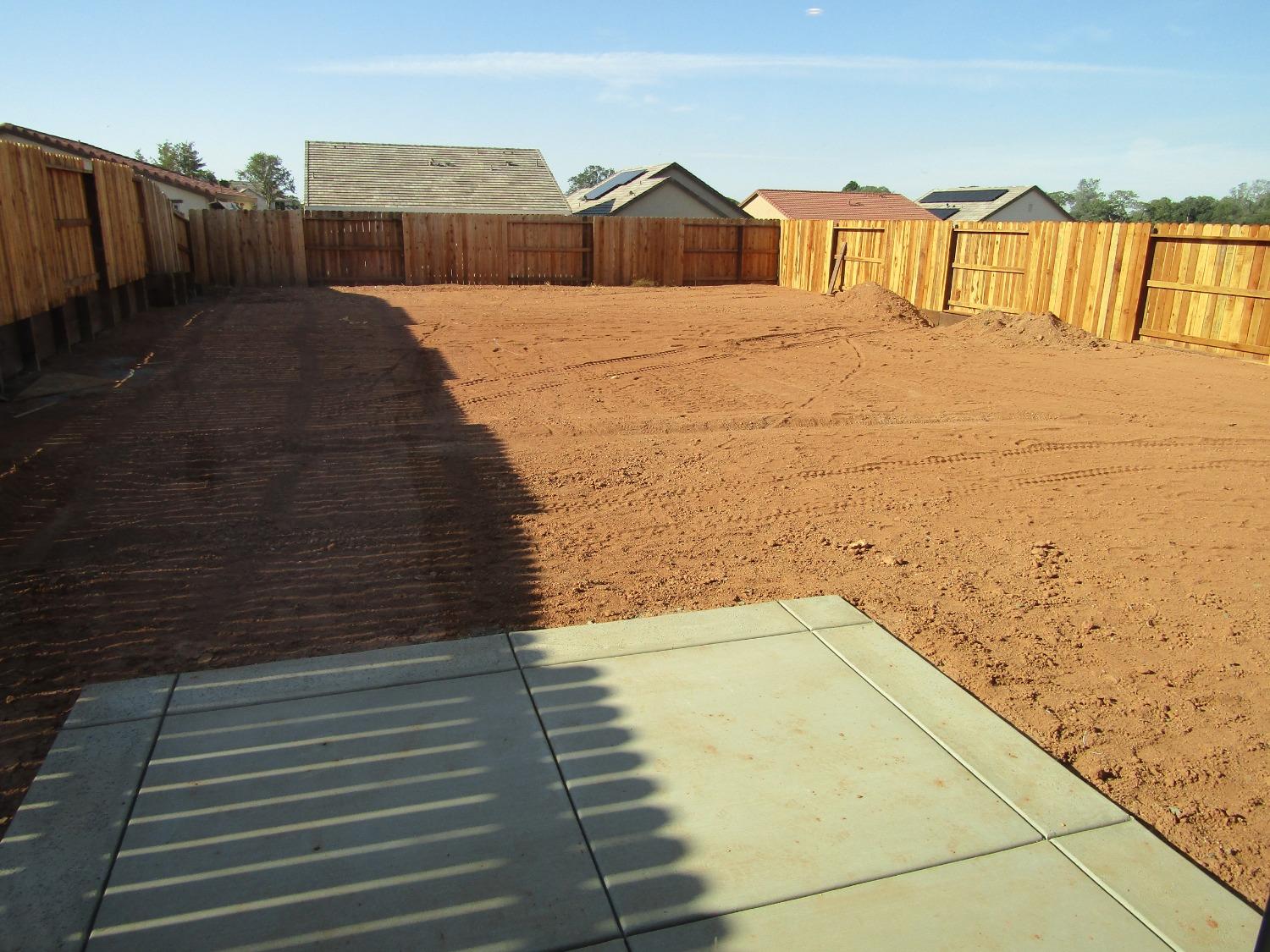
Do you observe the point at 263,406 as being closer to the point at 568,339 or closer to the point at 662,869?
the point at 568,339

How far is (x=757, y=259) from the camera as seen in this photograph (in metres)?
26.5

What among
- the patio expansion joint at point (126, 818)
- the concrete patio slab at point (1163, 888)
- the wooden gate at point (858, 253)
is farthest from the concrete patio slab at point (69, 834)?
the wooden gate at point (858, 253)

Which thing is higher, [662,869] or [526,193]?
[526,193]

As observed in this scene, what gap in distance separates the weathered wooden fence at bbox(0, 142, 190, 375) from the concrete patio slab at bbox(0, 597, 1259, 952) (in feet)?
25.3

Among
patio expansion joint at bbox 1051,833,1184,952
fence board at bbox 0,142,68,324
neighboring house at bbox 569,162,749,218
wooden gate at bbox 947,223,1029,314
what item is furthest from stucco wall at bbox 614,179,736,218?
patio expansion joint at bbox 1051,833,1184,952

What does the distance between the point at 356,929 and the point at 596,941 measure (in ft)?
2.02

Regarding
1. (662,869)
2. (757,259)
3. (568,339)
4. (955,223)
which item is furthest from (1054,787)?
(757,259)

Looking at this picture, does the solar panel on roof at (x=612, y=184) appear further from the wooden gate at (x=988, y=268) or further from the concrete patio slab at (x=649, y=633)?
the concrete patio slab at (x=649, y=633)

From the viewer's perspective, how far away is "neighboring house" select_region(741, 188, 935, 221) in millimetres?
40188

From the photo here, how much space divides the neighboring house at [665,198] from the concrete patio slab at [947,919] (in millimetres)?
36896

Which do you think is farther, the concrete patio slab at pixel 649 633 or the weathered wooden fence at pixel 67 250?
the weathered wooden fence at pixel 67 250

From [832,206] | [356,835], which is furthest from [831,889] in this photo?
[832,206]

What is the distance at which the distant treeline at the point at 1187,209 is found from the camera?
207 feet

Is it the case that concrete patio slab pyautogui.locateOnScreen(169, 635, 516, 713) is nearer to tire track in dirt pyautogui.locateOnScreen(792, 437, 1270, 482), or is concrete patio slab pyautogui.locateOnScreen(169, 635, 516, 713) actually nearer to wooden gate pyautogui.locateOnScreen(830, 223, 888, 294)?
tire track in dirt pyautogui.locateOnScreen(792, 437, 1270, 482)
